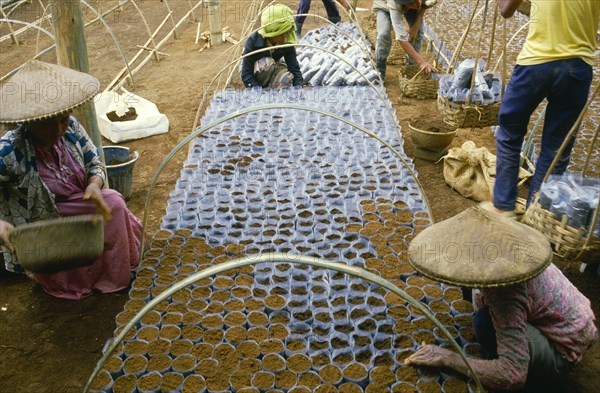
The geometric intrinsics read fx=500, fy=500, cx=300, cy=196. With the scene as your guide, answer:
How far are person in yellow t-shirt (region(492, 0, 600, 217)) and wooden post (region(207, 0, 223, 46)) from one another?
211 inches

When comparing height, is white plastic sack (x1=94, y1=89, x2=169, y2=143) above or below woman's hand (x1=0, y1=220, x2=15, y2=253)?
below

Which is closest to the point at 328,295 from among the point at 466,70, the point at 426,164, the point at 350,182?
the point at 350,182

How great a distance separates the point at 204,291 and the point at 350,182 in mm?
1320

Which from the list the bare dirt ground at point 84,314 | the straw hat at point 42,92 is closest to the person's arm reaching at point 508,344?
the bare dirt ground at point 84,314

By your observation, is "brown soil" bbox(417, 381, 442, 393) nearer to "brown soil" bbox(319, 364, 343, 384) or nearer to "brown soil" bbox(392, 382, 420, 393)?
"brown soil" bbox(392, 382, 420, 393)

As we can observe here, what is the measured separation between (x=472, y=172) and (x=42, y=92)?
2.86 meters

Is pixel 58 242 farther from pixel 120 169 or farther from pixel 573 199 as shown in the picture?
pixel 573 199

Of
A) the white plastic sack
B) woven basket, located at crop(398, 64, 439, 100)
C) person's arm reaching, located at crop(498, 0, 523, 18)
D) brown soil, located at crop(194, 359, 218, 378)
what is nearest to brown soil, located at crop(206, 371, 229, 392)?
brown soil, located at crop(194, 359, 218, 378)

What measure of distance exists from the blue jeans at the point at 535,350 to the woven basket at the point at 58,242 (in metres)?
1.70

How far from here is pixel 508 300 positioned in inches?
69.3

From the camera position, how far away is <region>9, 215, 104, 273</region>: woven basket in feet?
6.98

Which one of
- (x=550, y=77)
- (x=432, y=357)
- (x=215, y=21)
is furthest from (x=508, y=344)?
(x=215, y=21)

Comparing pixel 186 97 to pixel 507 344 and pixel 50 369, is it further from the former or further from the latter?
pixel 507 344

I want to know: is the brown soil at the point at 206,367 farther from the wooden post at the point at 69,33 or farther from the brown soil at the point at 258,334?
the wooden post at the point at 69,33
